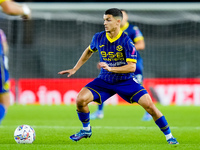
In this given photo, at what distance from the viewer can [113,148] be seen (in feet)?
18.8

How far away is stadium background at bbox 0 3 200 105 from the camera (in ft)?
57.3

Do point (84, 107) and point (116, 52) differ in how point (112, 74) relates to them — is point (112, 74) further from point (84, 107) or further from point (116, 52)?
point (84, 107)

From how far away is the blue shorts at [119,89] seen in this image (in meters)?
6.25

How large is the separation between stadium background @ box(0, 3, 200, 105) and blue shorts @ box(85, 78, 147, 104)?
34.7 ft

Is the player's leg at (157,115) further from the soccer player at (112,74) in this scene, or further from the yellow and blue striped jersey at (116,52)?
the yellow and blue striped jersey at (116,52)

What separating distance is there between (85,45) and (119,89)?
11663mm

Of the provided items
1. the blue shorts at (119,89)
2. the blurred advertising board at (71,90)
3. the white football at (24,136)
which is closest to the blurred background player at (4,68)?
the white football at (24,136)

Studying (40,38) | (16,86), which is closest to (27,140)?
(16,86)

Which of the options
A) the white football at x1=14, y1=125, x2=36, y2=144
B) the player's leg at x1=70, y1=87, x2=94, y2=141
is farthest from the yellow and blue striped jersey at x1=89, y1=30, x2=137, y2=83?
the white football at x1=14, y1=125, x2=36, y2=144

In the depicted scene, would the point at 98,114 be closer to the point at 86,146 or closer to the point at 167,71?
the point at 86,146

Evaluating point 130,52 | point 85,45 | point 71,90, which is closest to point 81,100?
point 130,52

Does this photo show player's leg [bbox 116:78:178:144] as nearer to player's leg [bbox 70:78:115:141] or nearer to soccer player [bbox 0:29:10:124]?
player's leg [bbox 70:78:115:141]

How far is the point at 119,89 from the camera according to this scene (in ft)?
20.9

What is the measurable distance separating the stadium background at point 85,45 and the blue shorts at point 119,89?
1059 centimetres
